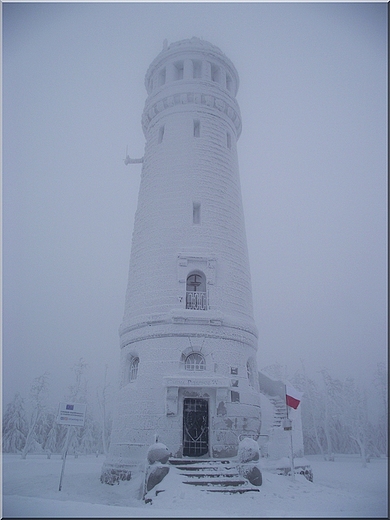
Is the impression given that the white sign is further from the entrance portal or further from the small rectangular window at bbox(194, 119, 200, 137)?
the small rectangular window at bbox(194, 119, 200, 137)

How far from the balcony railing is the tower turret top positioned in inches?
502

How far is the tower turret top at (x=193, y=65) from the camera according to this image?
77.7 ft

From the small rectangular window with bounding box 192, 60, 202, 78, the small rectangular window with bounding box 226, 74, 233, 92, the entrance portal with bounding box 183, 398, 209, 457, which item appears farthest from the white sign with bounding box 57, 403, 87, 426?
the small rectangular window with bounding box 226, 74, 233, 92

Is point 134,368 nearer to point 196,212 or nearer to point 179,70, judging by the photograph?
point 196,212

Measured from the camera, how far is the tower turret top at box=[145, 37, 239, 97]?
23672mm

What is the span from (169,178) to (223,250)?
4999 mm

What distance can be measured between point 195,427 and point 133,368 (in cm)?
409

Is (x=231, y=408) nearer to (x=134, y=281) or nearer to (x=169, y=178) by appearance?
(x=134, y=281)

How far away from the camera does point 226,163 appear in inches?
892

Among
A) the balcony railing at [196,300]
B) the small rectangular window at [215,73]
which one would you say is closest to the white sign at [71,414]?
the balcony railing at [196,300]

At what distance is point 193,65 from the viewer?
24.0m

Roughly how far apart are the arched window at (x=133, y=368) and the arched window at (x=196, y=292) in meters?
3.66

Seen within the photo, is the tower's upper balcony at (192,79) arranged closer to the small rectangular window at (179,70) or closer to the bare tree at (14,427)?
the small rectangular window at (179,70)

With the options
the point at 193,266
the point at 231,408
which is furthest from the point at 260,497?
the point at 193,266
